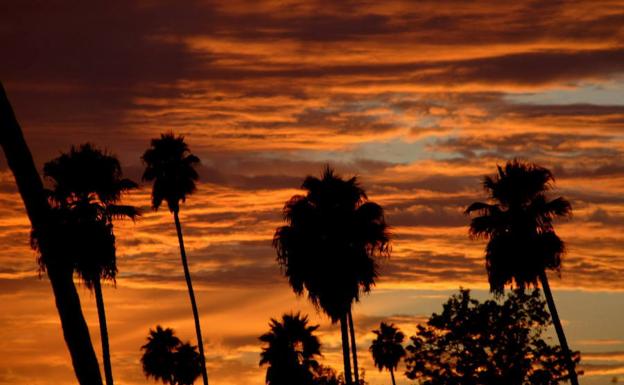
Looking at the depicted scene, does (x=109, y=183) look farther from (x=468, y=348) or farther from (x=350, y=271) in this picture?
(x=468, y=348)

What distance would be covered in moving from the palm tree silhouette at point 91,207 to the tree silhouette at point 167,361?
45.0 m

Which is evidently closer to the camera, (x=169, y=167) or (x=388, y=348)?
(x=169, y=167)

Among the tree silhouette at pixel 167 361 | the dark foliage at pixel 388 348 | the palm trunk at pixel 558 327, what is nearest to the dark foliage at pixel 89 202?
the palm trunk at pixel 558 327

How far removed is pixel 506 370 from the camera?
173ft

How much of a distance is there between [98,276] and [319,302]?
15.8 meters

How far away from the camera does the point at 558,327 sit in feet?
180

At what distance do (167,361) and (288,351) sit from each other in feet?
81.6

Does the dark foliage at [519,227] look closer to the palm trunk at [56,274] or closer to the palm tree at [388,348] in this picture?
the palm trunk at [56,274]

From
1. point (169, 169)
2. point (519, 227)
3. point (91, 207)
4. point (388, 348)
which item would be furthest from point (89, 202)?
point (388, 348)

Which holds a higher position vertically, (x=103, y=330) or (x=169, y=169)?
(x=169, y=169)

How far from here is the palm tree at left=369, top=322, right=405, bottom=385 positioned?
446ft

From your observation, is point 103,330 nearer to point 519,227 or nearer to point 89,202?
point 89,202

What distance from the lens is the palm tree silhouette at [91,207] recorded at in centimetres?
6106

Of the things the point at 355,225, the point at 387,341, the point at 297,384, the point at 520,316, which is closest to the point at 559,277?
the point at 520,316
